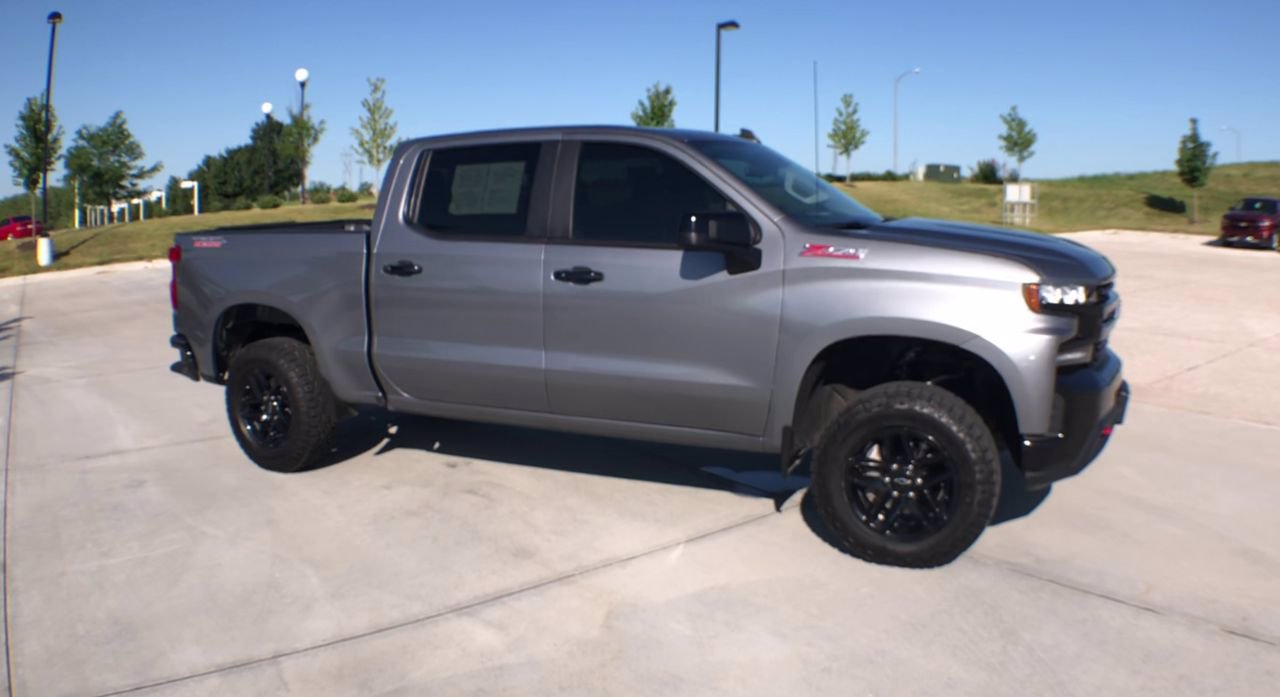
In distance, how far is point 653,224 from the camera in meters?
5.04

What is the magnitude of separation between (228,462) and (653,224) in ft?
10.4

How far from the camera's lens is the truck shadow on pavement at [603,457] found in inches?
223

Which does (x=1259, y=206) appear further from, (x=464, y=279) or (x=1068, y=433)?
(x=464, y=279)

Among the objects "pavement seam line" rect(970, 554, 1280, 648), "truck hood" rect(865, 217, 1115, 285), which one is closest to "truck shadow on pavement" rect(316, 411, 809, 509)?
"pavement seam line" rect(970, 554, 1280, 648)

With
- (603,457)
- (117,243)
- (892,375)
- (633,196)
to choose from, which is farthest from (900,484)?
(117,243)

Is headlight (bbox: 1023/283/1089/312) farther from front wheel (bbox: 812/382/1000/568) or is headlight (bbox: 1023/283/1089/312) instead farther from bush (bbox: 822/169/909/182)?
bush (bbox: 822/169/909/182)

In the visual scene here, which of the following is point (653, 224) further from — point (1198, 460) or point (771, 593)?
point (1198, 460)

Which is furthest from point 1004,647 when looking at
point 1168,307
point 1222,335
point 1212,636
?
point 1168,307

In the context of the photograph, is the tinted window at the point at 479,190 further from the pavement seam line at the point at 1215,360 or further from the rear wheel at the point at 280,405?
the pavement seam line at the point at 1215,360

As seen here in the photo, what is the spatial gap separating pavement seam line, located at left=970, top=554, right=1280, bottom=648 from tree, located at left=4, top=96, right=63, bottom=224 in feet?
148

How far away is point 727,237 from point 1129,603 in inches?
87.1

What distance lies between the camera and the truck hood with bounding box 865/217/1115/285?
4328 mm

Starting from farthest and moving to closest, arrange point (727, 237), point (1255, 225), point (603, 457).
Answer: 1. point (1255, 225)
2. point (603, 457)
3. point (727, 237)

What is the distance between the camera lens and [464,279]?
5363 millimetres
